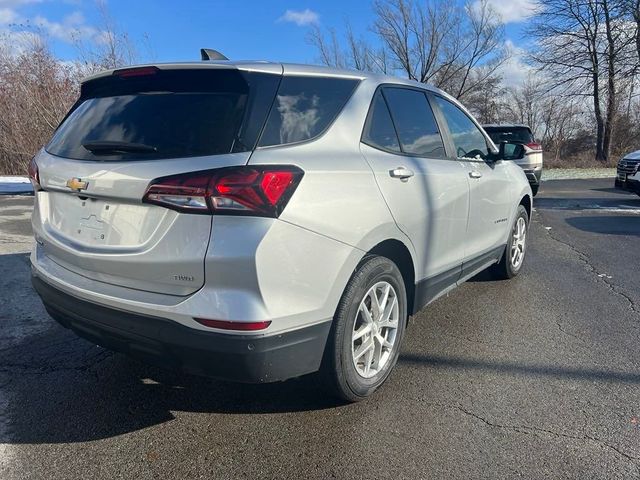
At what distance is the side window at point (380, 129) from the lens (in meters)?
2.89

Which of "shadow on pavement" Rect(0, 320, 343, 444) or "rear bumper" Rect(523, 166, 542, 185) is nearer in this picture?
"shadow on pavement" Rect(0, 320, 343, 444)

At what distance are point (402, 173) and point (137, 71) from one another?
1566mm

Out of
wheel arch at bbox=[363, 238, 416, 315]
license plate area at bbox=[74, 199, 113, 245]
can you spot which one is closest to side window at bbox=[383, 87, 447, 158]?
wheel arch at bbox=[363, 238, 416, 315]

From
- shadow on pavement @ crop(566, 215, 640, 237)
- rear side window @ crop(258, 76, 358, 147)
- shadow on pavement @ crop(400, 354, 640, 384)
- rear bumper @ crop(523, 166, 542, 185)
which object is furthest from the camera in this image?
rear bumper @ crop(523, 166, 542, 185)

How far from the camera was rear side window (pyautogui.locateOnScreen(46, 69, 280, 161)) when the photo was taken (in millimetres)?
2256

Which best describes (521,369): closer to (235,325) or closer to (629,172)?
(235,325)

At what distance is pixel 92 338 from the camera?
259 centimetres

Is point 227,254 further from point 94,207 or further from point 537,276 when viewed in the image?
point 537,276

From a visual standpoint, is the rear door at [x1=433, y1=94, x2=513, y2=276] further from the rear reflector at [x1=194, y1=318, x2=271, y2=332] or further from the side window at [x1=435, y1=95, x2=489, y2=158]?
the rear reflector at [x1=194, y1=318, x2=271, y2=332]

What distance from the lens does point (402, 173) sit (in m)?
3.01

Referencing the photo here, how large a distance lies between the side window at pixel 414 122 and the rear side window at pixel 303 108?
51 centimetres

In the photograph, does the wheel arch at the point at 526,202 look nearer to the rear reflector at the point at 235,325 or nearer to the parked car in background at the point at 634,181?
the rear reflector at the point at 235,325

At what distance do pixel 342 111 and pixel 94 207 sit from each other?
53.8 inches

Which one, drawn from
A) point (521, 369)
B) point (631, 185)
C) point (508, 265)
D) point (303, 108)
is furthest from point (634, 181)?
point (303, 108)
